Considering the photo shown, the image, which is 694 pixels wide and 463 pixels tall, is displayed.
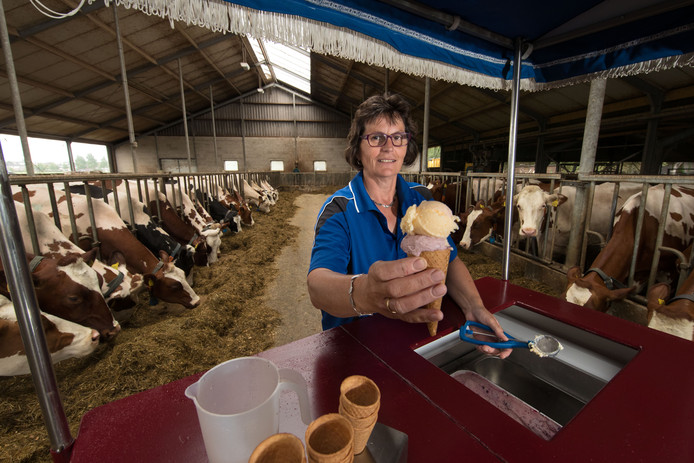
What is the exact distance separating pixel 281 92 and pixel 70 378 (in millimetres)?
23979

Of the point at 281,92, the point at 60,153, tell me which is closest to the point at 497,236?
the point at 281,92

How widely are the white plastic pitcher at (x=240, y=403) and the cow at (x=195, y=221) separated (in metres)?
5.62

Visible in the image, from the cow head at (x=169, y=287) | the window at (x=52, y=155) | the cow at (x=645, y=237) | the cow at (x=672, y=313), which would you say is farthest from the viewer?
the window at (x=52, y=155)

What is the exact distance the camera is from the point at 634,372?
36.4 inches

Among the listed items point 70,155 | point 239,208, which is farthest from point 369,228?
point 70,155

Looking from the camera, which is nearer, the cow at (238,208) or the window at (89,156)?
the cow at (238,208)

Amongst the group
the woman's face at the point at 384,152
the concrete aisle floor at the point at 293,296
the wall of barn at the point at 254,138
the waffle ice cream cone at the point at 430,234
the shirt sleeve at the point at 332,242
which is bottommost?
the concrete aisle floor at the point at 293,296

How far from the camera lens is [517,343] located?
3.43ft

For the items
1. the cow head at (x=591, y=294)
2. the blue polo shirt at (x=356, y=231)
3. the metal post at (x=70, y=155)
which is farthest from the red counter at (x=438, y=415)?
the metal post at (x=70, y=155)

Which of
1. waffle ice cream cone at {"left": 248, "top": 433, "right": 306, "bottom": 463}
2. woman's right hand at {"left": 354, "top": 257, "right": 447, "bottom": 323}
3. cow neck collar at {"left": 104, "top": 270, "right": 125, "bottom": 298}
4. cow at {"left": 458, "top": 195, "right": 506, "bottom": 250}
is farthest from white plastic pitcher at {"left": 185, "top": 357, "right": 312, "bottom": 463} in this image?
cow at {"left": 458, "top": 195, "right": 506, "bottom": 250}

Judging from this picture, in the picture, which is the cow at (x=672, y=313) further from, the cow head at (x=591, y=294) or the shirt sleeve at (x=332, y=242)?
the shirt sleeve at (x=332, y=242)

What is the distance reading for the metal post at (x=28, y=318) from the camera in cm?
64

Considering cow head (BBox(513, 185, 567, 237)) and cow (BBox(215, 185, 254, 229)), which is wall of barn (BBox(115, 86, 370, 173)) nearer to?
cow (BBox(215, 185, 254, 229))

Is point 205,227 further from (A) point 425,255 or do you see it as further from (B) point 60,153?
(B) point 60,153
